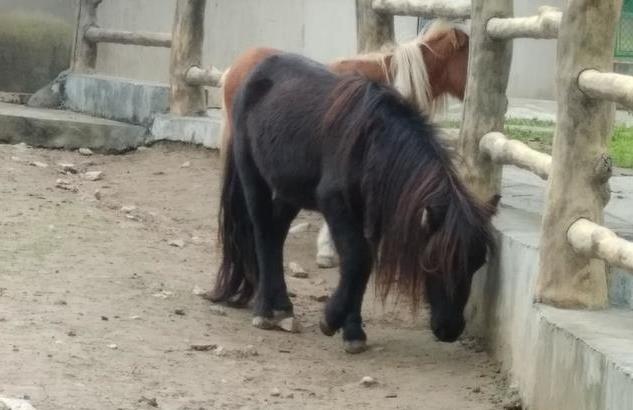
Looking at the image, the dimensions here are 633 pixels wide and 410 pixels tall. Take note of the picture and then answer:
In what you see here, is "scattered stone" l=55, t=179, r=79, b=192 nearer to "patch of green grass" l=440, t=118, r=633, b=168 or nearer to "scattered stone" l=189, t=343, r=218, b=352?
"patch of green grass" l=440, t=118, r=633, b=168

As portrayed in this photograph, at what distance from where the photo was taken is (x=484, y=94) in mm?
5652

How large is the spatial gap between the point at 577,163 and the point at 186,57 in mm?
5898

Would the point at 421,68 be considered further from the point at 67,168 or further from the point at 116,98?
the point at 116,98

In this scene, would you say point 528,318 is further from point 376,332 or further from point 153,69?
point 153,69

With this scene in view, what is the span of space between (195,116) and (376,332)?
14.2ft

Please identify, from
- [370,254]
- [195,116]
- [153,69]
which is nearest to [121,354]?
[370,254]

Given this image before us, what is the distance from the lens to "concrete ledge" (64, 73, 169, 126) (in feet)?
32.4

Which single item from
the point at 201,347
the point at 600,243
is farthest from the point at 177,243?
the point at 600,243

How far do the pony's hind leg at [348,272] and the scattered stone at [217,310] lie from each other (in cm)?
75

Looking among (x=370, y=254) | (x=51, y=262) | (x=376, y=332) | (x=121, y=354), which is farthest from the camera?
(x=51, y=262)

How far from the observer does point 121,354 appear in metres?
4.74

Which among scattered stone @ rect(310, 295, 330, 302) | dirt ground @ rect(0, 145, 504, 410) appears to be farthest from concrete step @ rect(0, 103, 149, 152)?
scattered stone @ rect(310, 295, 330, 302)

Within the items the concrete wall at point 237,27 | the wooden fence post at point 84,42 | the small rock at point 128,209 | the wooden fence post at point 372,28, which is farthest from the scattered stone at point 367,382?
the concrete wall at point 237,27

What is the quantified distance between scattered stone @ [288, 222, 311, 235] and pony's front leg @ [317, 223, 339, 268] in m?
0.66
